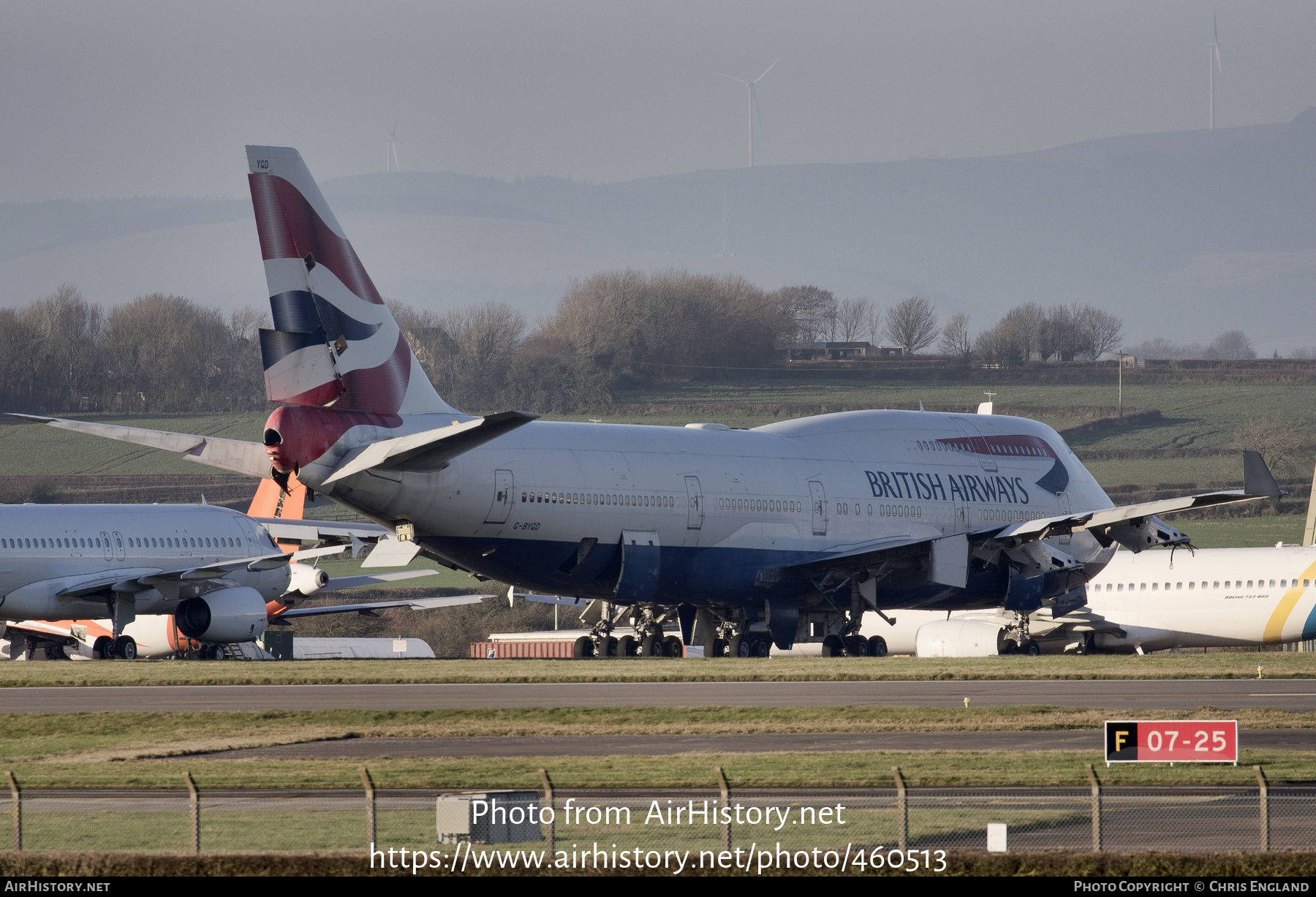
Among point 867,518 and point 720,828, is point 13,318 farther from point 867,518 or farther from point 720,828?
point 720,828

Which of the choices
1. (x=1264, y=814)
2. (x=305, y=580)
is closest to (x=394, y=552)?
(x=305, y=580)

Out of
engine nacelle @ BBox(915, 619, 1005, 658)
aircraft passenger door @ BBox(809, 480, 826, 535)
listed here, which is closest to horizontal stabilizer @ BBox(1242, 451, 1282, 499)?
aircraft passenger door @ BBox(809, 480, 826, 535)

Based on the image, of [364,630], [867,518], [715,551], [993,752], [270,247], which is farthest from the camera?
[364,630]

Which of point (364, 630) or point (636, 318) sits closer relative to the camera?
point (364, 630)

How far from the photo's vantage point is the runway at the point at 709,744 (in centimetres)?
2127

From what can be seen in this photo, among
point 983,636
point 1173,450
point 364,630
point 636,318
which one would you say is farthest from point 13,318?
point 983,636

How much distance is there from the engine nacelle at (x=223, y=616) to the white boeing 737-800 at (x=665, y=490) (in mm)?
11904

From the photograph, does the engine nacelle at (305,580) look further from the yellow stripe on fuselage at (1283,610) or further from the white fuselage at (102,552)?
the yellow stripe on fuselage at (1283,610)

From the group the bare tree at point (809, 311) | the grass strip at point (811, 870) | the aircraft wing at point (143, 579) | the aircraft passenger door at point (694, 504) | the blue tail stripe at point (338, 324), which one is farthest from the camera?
the bare tree at point (809, 311)

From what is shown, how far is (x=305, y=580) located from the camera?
5684cm

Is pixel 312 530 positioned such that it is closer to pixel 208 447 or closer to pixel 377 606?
pixel 377 606

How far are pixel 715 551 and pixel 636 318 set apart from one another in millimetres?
122833

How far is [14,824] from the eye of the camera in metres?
14.0

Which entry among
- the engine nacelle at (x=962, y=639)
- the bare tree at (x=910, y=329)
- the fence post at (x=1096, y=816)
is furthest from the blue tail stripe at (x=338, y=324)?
the bare tree at (x=910, y=329)
